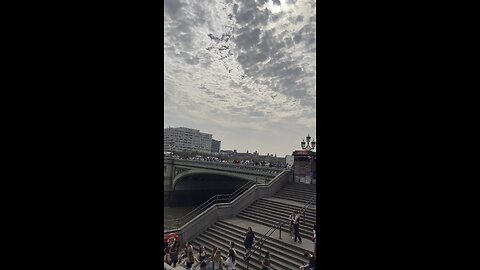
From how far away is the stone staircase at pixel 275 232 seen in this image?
29.2ft

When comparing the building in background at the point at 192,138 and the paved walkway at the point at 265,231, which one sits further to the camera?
the building in background at the point at 192,138

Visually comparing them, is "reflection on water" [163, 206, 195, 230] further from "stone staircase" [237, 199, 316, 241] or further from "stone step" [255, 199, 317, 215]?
"stone step" [255, 199, 317, 215]

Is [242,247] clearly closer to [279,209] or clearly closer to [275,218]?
[275,218]

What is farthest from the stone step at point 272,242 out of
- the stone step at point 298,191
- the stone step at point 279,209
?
the stone step at point 298,191

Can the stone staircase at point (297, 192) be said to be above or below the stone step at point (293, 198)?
above

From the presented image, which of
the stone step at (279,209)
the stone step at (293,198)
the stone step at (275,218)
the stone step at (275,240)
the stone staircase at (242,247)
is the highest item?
the stone step at (293,198)

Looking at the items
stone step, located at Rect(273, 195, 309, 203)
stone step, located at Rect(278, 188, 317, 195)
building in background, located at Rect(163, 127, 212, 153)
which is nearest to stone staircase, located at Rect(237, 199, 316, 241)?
stone step, located at Rect(273, 195, 309, 203)

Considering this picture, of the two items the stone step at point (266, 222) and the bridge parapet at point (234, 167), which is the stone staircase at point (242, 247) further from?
the bridge parapet at point (234, 167)

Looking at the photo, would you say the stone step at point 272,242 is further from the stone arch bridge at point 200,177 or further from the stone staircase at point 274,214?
the stone arch bridge at point 200,177

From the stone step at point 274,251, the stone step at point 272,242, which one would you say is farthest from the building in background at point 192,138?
the stone step at point 274,251

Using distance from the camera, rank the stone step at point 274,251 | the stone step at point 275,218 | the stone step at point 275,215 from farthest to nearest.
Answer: the stone step at point 275,215, the stone step at point 275,218, the stone step at point 274,251

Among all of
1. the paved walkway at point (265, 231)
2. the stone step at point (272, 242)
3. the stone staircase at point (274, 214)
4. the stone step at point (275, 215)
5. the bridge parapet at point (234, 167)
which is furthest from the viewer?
the bridge parapet at point (234, 167)
